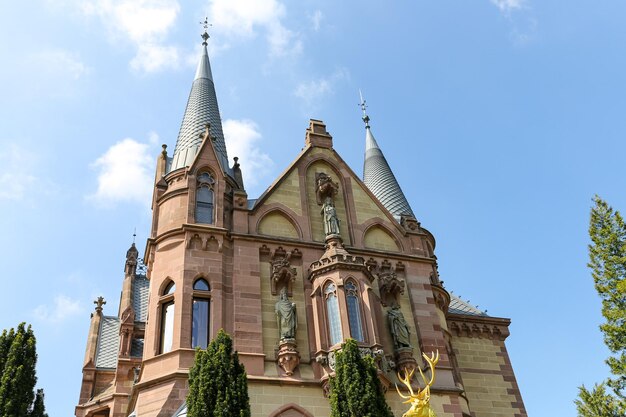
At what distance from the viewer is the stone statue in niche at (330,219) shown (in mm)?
23625

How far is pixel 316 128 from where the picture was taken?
28.0 m

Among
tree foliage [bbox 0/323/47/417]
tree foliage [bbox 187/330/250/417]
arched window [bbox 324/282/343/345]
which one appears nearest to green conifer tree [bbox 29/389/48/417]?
tree foliage [bbox 0/323/47/417]

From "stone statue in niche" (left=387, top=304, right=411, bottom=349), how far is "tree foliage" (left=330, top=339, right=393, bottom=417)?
4662 millimetres

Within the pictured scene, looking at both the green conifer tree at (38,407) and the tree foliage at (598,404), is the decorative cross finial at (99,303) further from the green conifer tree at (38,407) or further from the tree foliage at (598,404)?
the tree foliage at (598,404)

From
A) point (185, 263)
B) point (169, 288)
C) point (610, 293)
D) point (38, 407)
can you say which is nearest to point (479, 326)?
point (610, 293)

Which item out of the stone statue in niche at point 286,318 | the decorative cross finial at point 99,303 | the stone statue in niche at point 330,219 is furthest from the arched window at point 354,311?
the decorative cross finial at point 99,303

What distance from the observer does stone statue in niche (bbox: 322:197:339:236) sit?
77.5 feet

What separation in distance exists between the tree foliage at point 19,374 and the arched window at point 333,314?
9.51 m

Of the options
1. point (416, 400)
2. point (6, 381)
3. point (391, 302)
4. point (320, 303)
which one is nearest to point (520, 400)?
point (391, 302)

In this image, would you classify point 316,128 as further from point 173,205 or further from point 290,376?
point 290,376

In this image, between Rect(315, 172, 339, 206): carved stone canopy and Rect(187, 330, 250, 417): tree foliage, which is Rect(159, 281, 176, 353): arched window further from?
Rect(315, 172, 339, 206): carved stone canopy

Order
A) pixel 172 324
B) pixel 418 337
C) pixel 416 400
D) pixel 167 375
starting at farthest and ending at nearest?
pixel 418 337
pixel 172 324
pixel 167 375
pixel 416 400

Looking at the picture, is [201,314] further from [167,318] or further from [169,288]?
[169,288]

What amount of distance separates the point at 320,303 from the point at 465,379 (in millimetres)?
9100
